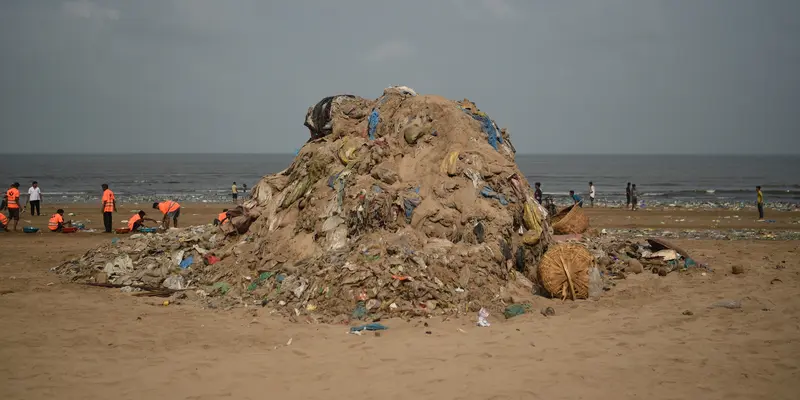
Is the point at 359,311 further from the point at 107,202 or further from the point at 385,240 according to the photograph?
the point at 107,202

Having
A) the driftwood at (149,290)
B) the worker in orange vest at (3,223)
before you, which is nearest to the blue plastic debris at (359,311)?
the driftwood at (149,290)

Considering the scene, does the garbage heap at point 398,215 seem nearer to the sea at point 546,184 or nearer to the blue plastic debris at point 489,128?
the blue plastic debris at point 489,128

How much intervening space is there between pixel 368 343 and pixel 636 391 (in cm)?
328

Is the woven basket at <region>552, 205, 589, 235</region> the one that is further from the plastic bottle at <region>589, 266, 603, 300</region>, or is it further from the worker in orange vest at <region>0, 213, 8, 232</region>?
the worker in orange vest at <region>0, 213, 8, 232</region>

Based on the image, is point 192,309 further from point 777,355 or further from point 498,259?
point 777,355

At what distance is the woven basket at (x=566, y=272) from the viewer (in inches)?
369

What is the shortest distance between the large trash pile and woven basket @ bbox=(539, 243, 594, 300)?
42 cm

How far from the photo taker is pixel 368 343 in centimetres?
749

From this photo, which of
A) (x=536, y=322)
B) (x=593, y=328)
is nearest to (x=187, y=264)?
(x=536, y=322)

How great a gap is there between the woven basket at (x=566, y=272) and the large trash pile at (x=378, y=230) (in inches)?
16.7

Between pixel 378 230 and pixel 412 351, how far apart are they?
109 inches

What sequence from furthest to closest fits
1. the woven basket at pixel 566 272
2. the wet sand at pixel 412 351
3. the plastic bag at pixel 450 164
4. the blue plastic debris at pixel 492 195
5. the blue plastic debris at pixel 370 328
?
the plastic bag at pixel 450 164 → the blue plastic debris at pixel 492 195 → the woven basket at pixel 566 272 → the blue plastic debris at pixel 370 328 → the wet sand at pixel 412 351

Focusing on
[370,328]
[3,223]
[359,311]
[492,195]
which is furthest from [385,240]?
[3,223]

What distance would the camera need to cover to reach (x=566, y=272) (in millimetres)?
9328
